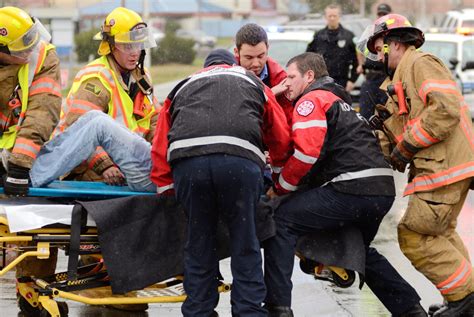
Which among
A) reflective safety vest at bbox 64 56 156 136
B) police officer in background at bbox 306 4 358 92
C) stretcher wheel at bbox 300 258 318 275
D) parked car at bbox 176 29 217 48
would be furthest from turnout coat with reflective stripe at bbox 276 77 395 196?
parked car at bbox 176 29 217 48

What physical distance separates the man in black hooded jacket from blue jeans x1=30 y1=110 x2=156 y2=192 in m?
0.81

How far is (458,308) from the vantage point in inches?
250

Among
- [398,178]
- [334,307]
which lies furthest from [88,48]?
[334,307]

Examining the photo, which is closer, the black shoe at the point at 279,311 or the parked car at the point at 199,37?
the black shoe at the point at 279,311

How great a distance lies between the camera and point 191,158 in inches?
223

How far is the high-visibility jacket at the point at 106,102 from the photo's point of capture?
6.85m

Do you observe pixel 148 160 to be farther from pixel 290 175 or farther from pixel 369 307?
pixel 369 307

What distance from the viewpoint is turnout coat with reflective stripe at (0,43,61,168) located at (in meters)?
6.26

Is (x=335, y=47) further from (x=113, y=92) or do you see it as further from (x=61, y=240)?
(x=61, y=240)

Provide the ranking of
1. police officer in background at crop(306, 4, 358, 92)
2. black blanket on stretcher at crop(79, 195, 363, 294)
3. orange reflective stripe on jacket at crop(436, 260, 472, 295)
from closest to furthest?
black blanket on stretcher at crop(79, 195, 363, 294) → orange reflective stripe on jacket at crop(436, 260, 472, 295) → police officer in background at crop(306, 4, 358, 92)

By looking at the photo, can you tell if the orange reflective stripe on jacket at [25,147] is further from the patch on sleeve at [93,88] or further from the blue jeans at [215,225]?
the blue jeans at [215,225]

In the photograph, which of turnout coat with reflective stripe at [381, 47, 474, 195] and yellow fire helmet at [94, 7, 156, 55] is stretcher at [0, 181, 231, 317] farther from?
turnout coat with reflective stripe at [381, 47, 474, 195]

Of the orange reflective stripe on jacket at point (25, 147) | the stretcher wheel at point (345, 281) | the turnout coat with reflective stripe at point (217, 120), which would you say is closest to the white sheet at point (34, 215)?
the orange reflective stripe on jacket at point (25, 147)

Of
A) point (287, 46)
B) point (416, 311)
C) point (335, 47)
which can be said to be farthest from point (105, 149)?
point (287, 46)
